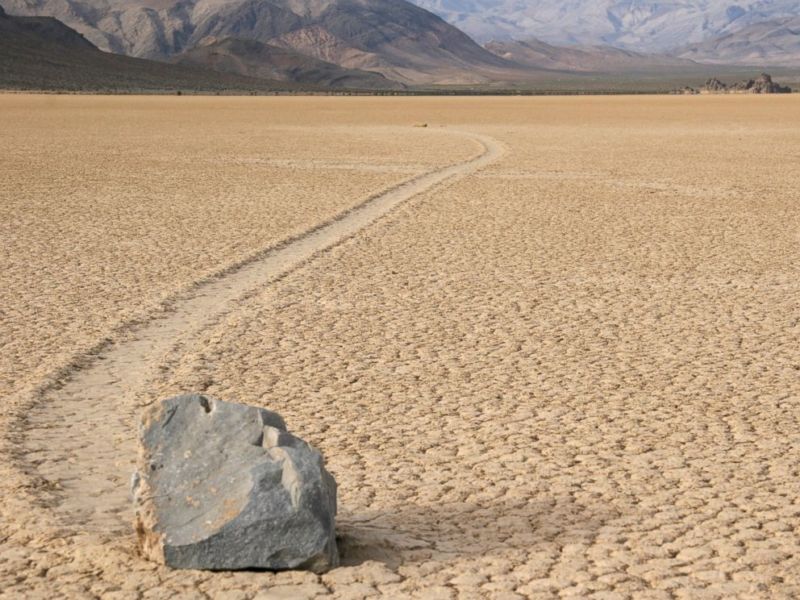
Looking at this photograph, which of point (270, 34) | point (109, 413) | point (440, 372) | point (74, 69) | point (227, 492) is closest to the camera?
point (227, 492)

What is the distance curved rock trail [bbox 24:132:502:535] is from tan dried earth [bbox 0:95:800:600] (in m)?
0.02

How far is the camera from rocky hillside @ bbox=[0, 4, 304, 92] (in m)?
82.7

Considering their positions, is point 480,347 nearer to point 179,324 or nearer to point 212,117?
point 179,324

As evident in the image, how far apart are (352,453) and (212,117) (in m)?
37.3

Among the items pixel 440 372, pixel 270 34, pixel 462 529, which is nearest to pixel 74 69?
pixel 440 372

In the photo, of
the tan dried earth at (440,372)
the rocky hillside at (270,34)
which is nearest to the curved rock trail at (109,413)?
the tan dried earth at (440,372)

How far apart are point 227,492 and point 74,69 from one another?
90781 mm

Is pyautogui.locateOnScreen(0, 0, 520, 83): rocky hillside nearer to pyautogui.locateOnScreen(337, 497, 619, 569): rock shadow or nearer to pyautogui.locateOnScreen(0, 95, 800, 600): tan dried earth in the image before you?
pyautogui.locateOnScreen(0, 95, 800, 600): tan dried earth

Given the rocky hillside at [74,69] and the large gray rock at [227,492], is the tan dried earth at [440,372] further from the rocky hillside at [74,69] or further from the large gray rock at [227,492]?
the rocky hillside at [74,69]

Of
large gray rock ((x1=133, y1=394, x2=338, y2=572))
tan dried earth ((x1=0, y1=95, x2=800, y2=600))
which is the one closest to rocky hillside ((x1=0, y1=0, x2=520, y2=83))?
tan dried earth ((x1=0, y1=95, x2=800, y2=600))

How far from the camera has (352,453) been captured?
513cm

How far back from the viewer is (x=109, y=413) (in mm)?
5664

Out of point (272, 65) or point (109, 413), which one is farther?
point (272, 65)

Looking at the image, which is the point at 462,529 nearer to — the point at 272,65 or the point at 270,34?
the point at 272,65
